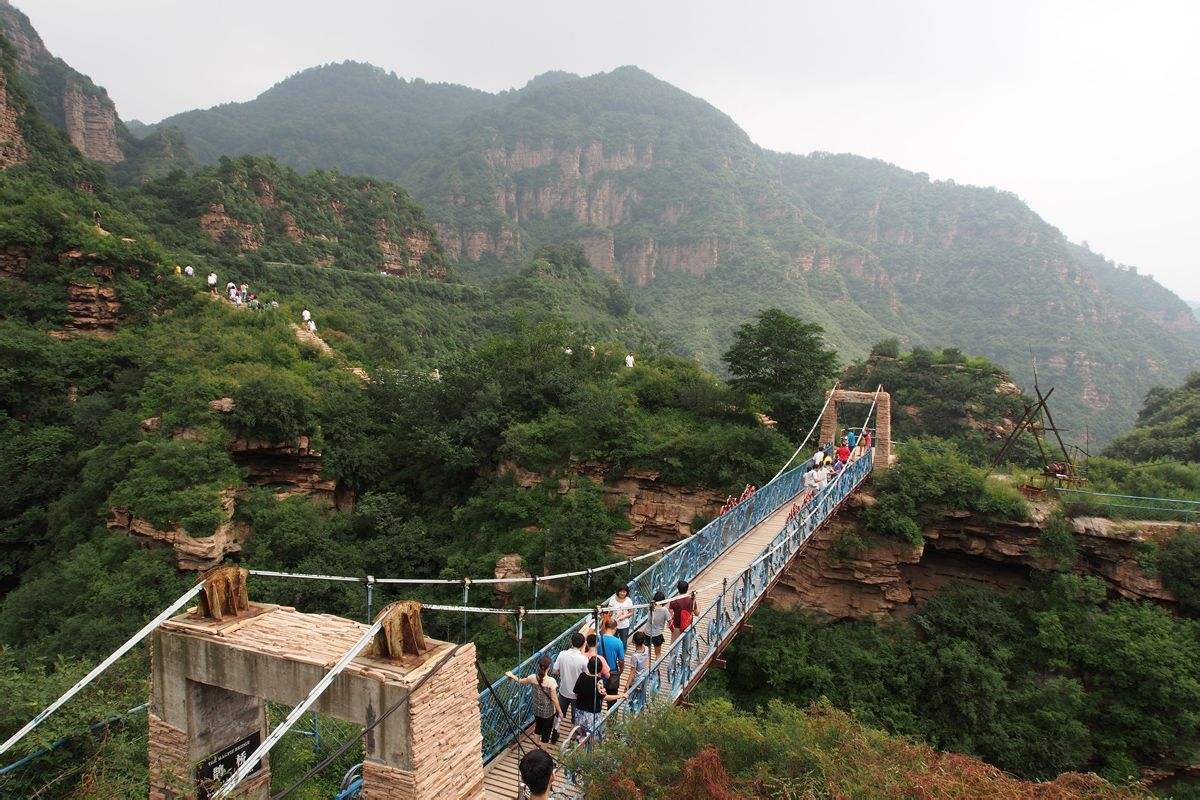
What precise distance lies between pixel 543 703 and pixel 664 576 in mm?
3894

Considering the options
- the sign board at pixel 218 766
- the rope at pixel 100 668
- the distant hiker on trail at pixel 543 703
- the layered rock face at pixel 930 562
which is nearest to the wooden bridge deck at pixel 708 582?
the distant hiker on trail at pixel 543 703

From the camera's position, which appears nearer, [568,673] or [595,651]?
[568,673]

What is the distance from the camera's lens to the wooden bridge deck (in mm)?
5036

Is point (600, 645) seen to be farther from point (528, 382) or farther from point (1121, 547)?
point (1121, 547)

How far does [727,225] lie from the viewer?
275 feet

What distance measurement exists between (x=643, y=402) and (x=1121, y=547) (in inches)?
431

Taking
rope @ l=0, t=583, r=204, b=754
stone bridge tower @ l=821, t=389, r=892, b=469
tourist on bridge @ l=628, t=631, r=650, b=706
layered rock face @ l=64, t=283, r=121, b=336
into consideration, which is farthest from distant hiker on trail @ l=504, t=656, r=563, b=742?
layered rock face @ l=64, t=283, r=121, b=336

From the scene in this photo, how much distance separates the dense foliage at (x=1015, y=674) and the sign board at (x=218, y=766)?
9.86m

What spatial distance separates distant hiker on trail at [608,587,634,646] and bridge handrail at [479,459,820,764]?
0.18 m

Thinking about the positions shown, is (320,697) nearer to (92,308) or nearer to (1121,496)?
(1121,496)

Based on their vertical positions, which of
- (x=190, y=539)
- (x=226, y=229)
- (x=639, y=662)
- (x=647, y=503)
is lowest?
(x=190, y=539)

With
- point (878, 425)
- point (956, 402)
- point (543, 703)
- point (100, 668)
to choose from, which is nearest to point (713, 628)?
point (543, 703)

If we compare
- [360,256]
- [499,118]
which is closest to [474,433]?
[360,256]

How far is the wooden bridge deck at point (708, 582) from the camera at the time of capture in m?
5.04
